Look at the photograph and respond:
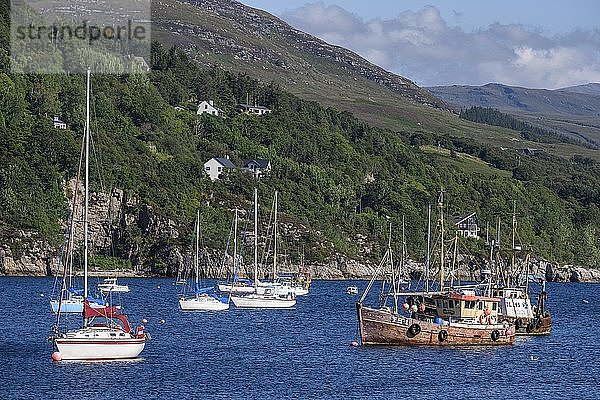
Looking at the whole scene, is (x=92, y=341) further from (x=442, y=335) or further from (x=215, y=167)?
(x=215, y=167)

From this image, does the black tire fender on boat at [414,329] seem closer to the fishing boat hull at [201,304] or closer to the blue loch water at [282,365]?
the blue loch water at [282,365]

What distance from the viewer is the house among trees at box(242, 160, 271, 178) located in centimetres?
19625

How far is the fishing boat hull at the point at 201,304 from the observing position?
97188 millimetres

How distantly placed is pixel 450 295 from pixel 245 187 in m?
114

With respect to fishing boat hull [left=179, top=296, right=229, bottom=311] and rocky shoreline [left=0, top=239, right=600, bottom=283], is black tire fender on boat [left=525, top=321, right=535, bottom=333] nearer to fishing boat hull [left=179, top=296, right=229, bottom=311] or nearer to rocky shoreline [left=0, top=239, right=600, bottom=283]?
fishing boat hull [left=179, top=296, right=229, bottom=311]

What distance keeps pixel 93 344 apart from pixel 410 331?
2147 centimetres

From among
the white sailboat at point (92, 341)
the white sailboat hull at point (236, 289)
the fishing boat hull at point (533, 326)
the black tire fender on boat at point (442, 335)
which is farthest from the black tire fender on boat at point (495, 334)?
the white sailboat hull at point (236, 289)

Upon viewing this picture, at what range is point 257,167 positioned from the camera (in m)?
197

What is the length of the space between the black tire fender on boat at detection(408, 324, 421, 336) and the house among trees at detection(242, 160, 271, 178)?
12905 cm

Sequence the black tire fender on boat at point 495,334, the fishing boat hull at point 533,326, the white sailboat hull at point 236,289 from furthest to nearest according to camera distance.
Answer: the white sailboat hull at point 236,289 < the fishing boat hull at point 533,326 < the black tire fender on boat at point 495,334

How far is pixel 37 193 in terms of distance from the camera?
156500 millimetres

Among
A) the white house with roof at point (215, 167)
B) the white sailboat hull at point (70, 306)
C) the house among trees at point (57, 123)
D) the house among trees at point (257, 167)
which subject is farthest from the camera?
the house among trees at point (257, 167)

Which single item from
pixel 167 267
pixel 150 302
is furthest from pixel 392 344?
pixel 167 267

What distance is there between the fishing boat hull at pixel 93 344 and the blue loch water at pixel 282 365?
48 centimetres
